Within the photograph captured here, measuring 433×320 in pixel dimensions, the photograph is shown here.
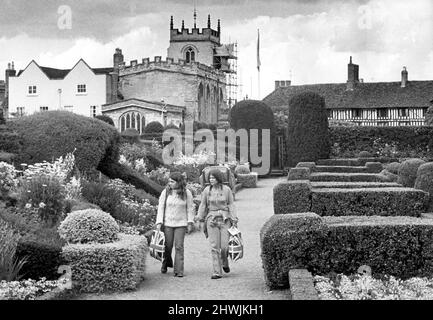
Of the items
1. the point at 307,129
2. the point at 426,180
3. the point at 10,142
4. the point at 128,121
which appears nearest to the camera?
the point at 10,142

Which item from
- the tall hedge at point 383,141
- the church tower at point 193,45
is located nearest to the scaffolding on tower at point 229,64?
the church tower at point 193,45

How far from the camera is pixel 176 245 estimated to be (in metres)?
12.7

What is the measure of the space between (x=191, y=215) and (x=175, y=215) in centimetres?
23

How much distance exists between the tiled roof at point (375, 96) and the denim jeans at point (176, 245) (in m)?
60.0

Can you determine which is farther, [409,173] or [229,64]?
[229,64]

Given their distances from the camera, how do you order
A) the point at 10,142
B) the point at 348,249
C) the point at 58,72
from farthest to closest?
the point at 58,72 < the point at 10,142 < the point at 348,249

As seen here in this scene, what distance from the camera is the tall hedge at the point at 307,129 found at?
43719 mm

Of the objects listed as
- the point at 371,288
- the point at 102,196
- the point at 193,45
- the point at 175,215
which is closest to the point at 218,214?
the point at 175,215

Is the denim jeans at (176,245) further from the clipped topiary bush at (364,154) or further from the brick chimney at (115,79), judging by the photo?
the brick chimney at (115,79)

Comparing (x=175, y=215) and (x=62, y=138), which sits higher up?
(x=62, y=138)

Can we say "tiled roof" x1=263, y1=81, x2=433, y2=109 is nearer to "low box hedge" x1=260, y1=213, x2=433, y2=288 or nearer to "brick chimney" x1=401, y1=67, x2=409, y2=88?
"brick chimney" x1=401, y1=67, x2=409, y2=88

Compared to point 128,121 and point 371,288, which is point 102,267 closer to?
point 371,288
